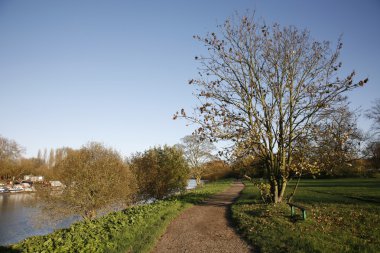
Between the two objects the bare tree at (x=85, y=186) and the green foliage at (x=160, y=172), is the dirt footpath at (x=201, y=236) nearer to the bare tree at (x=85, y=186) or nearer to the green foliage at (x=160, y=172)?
the bare tree at (x=85, y=186)

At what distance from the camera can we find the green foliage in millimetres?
34531

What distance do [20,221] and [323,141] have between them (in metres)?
32.7

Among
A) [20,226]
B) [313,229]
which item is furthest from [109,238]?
[20,226]

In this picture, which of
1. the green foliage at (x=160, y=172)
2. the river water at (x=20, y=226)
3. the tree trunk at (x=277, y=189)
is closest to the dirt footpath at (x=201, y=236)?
the tree trunk at (x=277, y=189)

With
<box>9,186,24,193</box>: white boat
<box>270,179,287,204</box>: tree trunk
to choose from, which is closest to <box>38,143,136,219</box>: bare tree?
<box>270,179,287,204</box>: tree trunk

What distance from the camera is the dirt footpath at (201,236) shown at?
370 inches

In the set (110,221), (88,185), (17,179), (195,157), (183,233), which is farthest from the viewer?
(17,179)

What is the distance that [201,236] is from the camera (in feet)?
36.1

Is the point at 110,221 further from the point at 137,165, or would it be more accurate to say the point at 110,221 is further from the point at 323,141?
the point at 137,165

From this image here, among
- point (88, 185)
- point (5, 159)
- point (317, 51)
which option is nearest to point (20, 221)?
point (88, 185)

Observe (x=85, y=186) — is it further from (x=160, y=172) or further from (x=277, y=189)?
(x=277, y=189)

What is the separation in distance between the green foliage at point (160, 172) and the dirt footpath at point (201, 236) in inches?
777

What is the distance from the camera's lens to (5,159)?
70.1 metres

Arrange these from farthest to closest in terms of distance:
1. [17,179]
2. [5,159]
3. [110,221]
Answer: [17,179], [5,159], [110,221]
